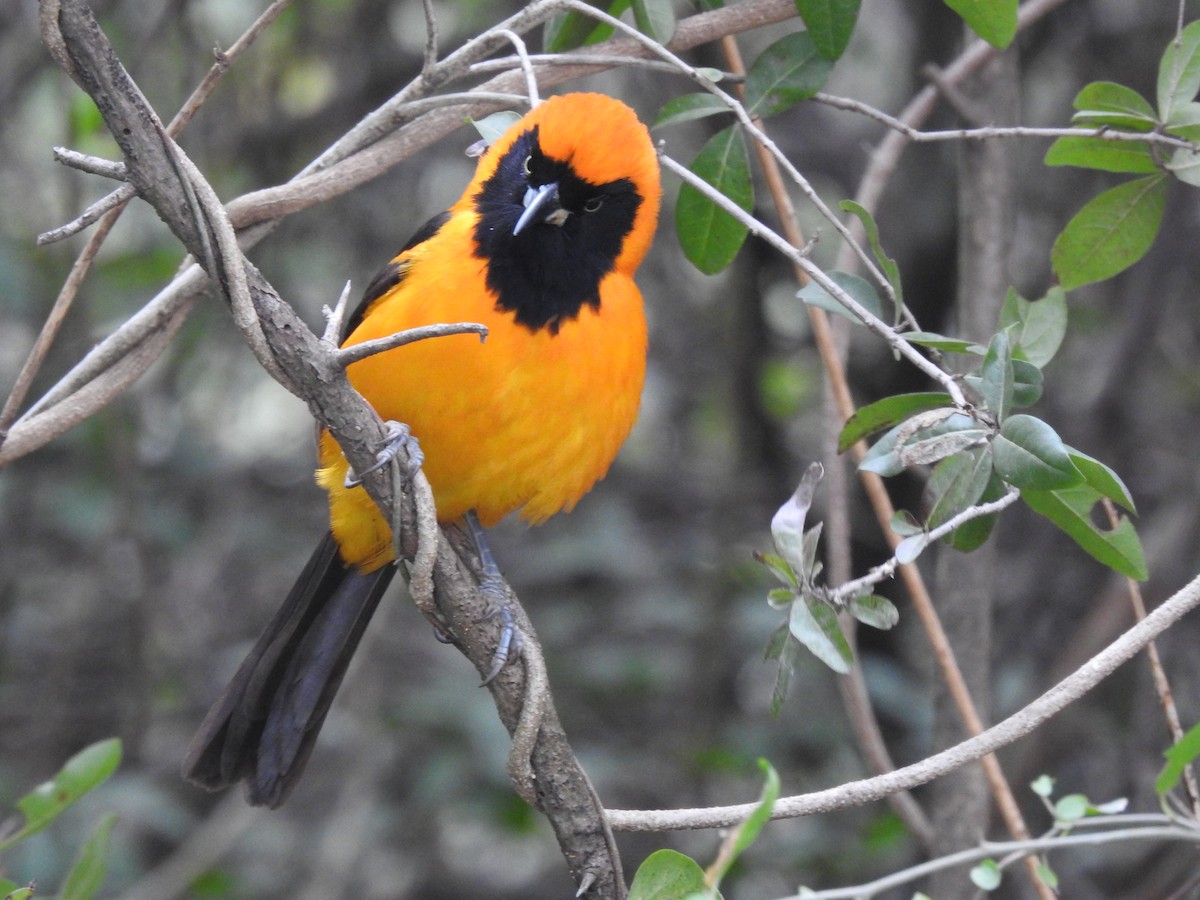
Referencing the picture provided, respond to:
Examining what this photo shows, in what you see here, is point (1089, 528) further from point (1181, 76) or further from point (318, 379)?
point (318, 379)

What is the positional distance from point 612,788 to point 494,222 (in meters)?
2.56

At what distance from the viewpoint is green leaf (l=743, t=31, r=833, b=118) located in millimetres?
2402

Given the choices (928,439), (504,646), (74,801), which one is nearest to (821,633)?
(928,439)

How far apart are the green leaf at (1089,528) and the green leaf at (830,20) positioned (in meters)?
0.91

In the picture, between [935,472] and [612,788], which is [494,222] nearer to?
[935,472]

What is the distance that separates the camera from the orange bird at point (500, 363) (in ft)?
8.30

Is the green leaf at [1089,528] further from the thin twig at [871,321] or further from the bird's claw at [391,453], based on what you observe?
the bird's claw at [391,453]

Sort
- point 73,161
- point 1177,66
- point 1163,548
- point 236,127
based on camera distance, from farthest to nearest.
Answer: point 236,127 → point 1163,548 → point 1177,66 → point 73,161

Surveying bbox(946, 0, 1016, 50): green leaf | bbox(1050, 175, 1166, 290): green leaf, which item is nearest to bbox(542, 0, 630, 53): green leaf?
bbox(946, 0, 1016, 50): green leaf

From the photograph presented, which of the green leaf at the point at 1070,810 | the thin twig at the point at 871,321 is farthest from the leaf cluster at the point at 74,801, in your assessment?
the green leaf at the point at 1070,810

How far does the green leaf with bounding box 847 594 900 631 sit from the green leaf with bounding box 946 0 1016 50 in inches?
39.8

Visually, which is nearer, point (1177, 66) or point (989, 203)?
point (1177, 66)

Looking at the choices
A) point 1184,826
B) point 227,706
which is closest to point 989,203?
point 1184,826

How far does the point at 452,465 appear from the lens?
2.64m
